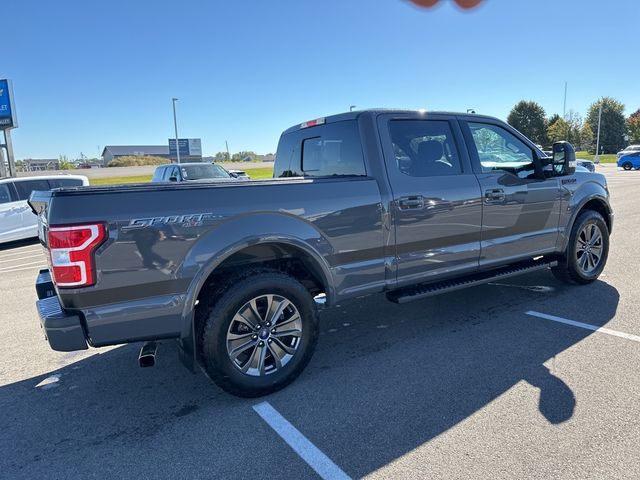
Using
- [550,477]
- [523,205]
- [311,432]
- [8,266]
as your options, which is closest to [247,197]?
[311,432]

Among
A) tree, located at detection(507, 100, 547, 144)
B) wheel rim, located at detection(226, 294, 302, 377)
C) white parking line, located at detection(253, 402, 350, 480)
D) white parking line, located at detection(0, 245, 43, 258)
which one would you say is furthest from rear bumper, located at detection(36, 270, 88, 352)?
tree, located at detection(507, 100, 547, 144)

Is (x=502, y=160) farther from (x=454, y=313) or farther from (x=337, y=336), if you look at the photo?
(x=337, y=336)

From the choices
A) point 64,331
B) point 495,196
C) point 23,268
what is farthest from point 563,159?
point 23,268

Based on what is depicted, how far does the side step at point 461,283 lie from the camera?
3.89 m

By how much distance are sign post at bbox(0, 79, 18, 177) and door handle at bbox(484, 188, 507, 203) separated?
67.5 feet

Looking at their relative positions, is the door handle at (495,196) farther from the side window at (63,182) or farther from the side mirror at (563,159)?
the side window at (63,182)

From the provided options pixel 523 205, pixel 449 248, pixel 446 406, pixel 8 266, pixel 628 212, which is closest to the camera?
pixel 446 406

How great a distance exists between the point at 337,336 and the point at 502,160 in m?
2.43

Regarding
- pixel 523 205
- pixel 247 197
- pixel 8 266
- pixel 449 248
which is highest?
pixel 247 197

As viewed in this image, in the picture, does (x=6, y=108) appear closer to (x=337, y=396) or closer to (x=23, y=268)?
(x=23, y=268)

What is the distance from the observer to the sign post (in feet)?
62.5

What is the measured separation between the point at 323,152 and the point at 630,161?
119 ft

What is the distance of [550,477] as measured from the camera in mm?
2307

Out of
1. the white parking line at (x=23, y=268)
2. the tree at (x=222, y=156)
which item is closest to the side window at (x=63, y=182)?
the white parking line at (x=23, y=268)
